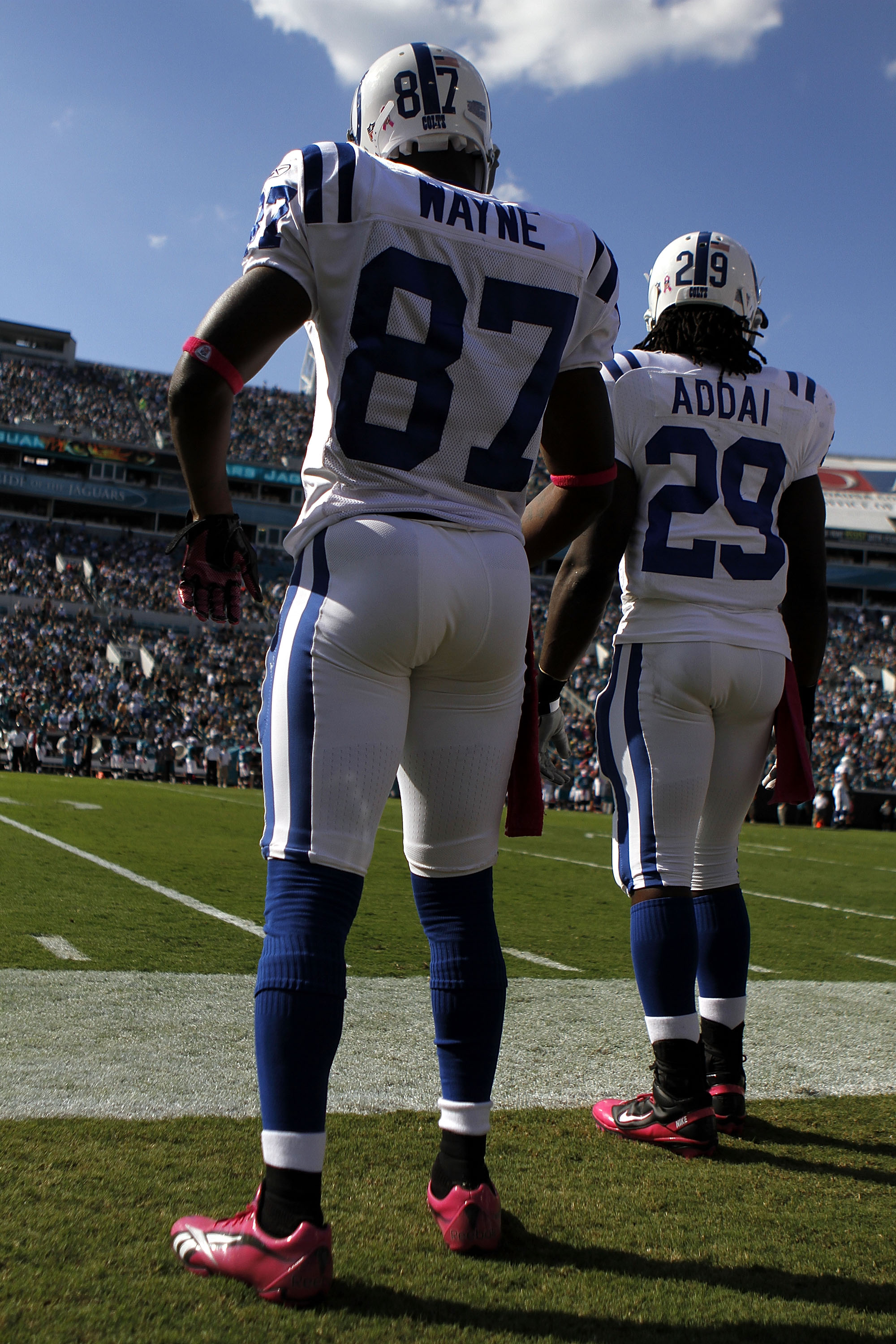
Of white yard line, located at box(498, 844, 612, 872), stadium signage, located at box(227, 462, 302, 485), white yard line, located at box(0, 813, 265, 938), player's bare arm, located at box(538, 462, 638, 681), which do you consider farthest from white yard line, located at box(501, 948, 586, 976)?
stadium signage, located at box(227, 462, 302, 485)

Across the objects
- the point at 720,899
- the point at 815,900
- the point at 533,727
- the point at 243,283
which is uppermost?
the point at 243,283

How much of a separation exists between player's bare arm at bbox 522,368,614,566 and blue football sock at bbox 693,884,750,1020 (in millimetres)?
1087

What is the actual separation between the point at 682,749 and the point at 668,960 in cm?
50

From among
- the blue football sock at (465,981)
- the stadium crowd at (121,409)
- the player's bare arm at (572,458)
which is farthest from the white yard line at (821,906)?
the stadium crowd at (121,409)

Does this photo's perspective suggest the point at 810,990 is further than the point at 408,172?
Yes

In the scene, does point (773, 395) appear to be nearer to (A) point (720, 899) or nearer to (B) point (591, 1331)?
(A) point (720, 899)

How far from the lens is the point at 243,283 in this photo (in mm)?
1730

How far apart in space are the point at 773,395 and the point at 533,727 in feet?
4.25

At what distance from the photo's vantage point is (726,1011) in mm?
2713

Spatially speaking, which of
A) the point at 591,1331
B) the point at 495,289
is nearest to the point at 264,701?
the point at 495,289

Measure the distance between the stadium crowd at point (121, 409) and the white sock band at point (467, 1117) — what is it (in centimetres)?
4520

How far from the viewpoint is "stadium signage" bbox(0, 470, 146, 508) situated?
4384 centimetres

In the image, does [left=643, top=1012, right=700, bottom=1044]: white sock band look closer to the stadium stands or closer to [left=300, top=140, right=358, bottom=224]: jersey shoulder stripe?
[left=300, top=140, right=358, bottom=224]: jersey shoulder stripe

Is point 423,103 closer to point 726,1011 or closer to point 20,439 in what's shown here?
point 726,1011
